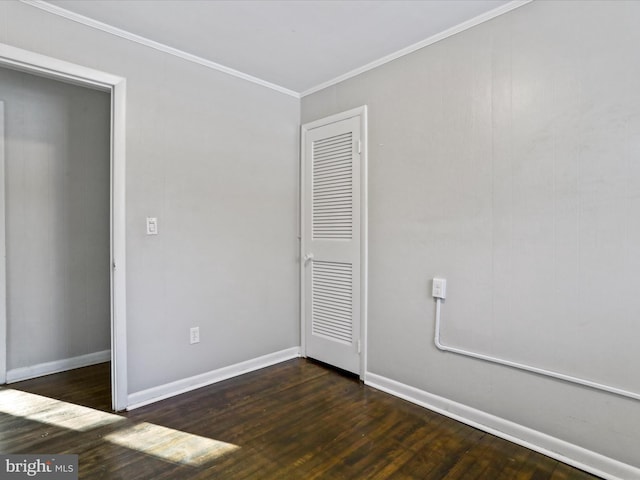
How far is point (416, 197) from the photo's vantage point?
2.56 meters

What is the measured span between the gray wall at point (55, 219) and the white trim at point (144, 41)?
1156 mm

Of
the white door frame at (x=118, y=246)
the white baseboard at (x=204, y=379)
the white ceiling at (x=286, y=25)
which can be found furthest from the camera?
the white baseboard at (x=204, y=379)

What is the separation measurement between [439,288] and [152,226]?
2.04 metres

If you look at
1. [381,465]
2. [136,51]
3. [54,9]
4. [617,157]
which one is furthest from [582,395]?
[54,9]

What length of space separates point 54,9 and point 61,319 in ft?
7.88

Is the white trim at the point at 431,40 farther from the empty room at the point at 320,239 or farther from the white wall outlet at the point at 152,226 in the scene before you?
the white wall outlet at the point at 152,226

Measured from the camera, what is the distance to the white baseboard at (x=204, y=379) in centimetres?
249

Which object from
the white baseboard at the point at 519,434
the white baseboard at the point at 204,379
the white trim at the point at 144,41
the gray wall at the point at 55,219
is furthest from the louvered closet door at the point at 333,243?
the gray wall at the point at 55,219

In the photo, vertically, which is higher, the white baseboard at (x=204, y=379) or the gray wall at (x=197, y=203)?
the gray wall at (x=197, y=203)

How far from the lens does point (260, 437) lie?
211cm

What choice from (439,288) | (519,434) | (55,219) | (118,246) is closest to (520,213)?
(439,288)

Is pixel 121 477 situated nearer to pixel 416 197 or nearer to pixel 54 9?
pixel 416 197

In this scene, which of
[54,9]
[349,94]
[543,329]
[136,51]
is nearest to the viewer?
[543,329]

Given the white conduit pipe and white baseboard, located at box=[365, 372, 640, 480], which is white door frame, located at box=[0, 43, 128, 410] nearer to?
white baseboard, located at box=[365, 372, 640, 480]
